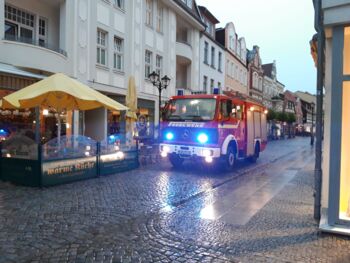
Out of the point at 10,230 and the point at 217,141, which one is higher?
the point at 217,141

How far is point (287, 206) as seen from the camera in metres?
7.51

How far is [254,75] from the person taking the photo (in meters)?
50.1

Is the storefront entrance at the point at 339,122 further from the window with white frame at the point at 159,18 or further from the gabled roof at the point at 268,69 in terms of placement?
the gabled roof at the point at 268,69

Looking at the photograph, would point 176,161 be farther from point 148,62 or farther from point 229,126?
point 148,62

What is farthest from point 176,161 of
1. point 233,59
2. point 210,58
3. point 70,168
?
point 233,59

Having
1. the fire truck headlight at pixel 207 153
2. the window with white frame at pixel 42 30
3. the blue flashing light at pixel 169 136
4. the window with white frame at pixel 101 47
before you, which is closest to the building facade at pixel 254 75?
the window with white frame at pixel 101 47

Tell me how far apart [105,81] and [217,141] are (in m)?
8.69

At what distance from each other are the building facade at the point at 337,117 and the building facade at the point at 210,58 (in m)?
24.4

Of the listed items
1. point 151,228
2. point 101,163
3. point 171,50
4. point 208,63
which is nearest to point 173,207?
point 151,228

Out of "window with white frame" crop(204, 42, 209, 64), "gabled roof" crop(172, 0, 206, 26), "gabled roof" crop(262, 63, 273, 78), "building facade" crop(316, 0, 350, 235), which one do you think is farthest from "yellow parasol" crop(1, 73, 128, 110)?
"gabled roof" crop(262, 63, 273, 78)

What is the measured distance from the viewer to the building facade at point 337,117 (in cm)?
527

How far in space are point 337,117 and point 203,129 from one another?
6789mm

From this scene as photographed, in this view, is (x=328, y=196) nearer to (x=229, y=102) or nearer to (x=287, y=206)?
(x=287, y=206)

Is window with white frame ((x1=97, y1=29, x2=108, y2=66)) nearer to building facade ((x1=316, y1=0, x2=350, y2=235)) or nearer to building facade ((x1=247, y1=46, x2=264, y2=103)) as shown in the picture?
building facade ((x1=316, y1=0, x2=350, y2=235))
